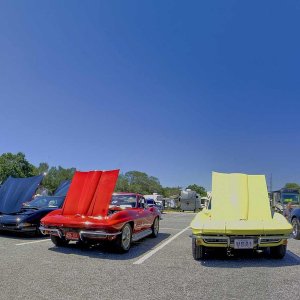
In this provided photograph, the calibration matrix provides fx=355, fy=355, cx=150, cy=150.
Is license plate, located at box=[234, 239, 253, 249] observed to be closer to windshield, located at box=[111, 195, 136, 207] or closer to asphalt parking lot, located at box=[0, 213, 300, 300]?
asphalt parking lot, located at box=[0, 213, 300, 300]

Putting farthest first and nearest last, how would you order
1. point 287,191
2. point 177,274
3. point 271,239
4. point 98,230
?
point 287,191 < point 98,230 < point 271,239 < point 177,274

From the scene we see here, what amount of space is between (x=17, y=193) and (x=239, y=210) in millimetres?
6811

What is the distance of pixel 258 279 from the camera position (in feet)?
18.5

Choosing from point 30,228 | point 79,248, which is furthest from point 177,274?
point 30,228

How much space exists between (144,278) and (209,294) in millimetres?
1242

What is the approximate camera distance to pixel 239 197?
830 centimetres

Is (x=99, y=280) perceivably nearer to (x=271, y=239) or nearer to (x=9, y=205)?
(x=271, y=239)

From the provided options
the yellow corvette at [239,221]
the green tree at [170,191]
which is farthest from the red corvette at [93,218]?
the green tree at [170,191]

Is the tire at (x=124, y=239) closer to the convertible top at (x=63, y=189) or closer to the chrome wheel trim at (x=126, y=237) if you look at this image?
the chrome wheel trim at (x=126, y=237)

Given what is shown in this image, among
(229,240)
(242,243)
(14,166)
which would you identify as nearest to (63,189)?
(229,240)

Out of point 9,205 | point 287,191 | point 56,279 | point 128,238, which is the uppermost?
point 287,191

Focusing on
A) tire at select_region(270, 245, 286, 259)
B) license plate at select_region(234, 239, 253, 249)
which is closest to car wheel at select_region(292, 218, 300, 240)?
tire at select_region(270, 245, 286, 259)

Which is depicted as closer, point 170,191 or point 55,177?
point 55,177

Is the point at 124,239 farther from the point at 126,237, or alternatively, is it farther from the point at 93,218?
the point at 93,218
